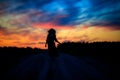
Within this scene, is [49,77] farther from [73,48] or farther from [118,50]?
[73,48]

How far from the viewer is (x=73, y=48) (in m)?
36.6

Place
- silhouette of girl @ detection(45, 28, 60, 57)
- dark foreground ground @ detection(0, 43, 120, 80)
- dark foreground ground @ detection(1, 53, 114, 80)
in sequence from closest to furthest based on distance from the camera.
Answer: dark foreground ground @ detection(1, 53, 114, 80) → dark foreground ground @ detection(0, 43, 120, 80) → silhouette of girl @ detection(45, 28, 60, 57)

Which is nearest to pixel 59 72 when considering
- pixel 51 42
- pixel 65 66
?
pixel 65 66

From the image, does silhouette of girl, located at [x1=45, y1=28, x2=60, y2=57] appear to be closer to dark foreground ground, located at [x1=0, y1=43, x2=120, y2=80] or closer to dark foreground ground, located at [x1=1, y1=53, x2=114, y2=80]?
dark foreground ground, located at [x1=0, y1=43, x2=120, y2=80]

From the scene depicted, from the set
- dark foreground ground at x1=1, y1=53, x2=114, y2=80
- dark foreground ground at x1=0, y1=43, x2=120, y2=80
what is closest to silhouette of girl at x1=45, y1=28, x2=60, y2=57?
dark foreground ground at x1=0, y1=43, x2=120, y2=80

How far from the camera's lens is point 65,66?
15922 mm

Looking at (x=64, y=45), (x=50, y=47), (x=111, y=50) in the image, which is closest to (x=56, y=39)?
(x=50, y=47)

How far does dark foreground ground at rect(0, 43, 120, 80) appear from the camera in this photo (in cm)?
1207

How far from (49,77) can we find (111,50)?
13021 millimetres

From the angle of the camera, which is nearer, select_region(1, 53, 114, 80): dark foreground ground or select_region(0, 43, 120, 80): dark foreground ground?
select_region(1, 53, 114, 80): dark foreground ground

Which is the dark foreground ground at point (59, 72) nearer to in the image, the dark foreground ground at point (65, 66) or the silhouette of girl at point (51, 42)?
the dark foreground ground at point (65, 66)

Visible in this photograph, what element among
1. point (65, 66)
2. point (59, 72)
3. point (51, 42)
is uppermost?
point (51, 42)

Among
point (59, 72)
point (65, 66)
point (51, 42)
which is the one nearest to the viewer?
point (59, 72)

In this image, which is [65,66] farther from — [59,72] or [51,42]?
[51,42]
